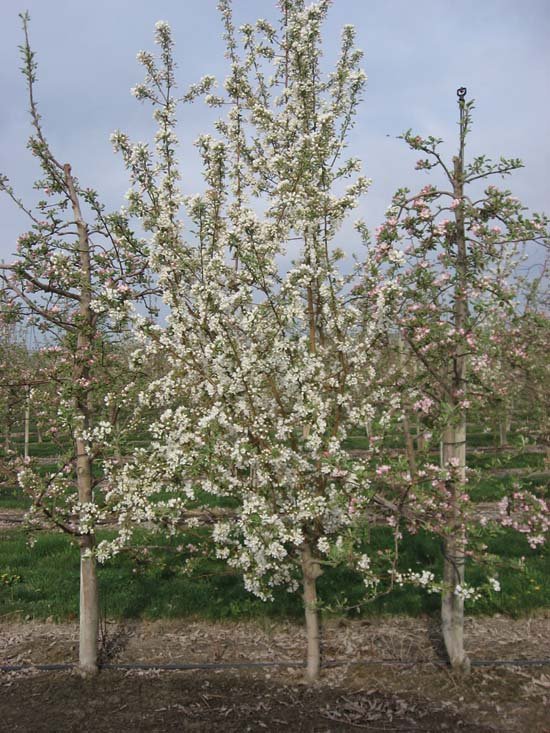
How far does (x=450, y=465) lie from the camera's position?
4.64 meters

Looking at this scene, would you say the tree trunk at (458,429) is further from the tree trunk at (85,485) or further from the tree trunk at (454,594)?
Result: the tree trunk at (85,485)

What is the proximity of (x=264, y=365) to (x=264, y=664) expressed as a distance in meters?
3.00

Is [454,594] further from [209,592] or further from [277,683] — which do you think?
[209,592]

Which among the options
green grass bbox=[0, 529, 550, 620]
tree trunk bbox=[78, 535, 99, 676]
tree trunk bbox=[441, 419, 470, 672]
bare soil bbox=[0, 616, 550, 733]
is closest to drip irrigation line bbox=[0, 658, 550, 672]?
bare soil bbox=[0, 616, 550, 733]

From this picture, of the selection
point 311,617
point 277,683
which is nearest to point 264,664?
point 277,683

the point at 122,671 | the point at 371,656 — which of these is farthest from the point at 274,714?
the point at 122,671

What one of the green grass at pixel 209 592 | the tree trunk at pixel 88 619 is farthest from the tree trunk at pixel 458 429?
the tree trunk at pixel 88 619

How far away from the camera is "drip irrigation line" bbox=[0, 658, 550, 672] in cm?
518

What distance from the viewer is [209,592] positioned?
684 centimetres

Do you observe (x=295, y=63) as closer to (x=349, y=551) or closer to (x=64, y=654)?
(x=349, y=551)

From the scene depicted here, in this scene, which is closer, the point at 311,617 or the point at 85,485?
the point at 311,617

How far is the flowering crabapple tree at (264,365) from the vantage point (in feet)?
14.5

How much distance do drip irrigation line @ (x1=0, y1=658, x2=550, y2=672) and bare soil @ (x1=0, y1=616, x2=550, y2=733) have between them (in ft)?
0.11

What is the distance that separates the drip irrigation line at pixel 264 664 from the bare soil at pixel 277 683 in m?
0.03
